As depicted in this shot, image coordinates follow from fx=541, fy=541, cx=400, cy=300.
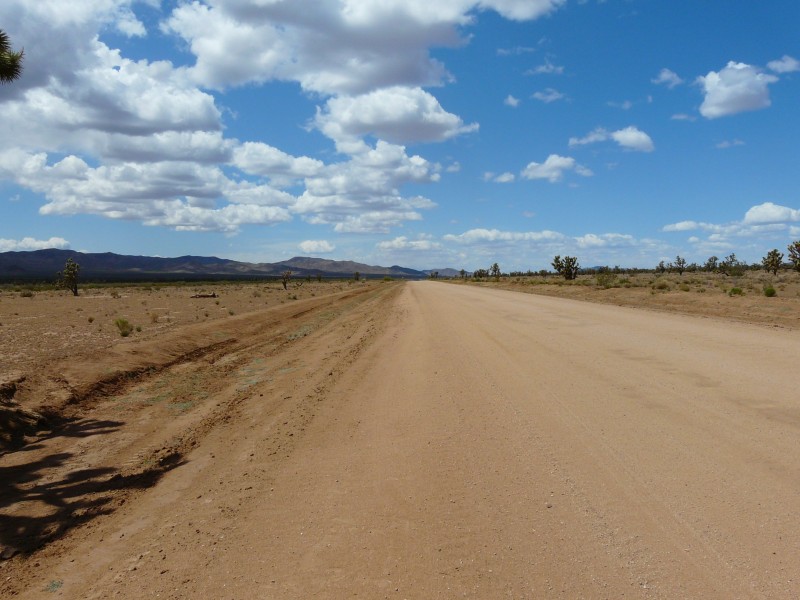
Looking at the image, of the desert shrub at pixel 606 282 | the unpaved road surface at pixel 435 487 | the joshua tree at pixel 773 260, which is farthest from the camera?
the joshua tree at pixel 773 260

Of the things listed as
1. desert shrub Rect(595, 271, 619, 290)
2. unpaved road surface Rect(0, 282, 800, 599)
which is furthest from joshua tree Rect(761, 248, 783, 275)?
unpaved road surface Rect(0, 282, 800, 599)

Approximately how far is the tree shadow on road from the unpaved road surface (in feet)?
0.11

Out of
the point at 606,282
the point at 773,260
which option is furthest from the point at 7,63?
the point at 773,260

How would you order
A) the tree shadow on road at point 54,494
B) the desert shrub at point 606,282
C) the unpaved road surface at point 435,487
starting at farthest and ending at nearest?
1. the desert shrub at point 606,282
2. the tree shadow on road at point 54,494
3. the unpaved road surface at point 435,487

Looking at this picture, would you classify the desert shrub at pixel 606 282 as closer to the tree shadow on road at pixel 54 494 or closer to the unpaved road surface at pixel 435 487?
the unpaved road surface at pixel 435 487

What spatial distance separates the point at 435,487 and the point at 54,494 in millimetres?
4193

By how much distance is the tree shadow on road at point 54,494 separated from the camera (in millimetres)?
4992

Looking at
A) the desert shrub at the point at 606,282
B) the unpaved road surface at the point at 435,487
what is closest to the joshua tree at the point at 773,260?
the desert shrub at the point at 606,282

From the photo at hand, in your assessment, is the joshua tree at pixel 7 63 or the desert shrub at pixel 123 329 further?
the desert shrub at pixel 123 329

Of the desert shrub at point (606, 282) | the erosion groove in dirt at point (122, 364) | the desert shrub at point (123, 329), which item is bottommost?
the erosion groove in dirt at point (122, 364)

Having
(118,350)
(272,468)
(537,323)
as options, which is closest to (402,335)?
(537,323)

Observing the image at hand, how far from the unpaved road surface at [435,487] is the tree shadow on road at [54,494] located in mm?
34

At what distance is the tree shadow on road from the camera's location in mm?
4992

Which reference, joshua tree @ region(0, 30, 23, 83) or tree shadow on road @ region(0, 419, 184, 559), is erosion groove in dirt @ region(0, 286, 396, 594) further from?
joshua tree @ region(0, 30, 23, 83)
